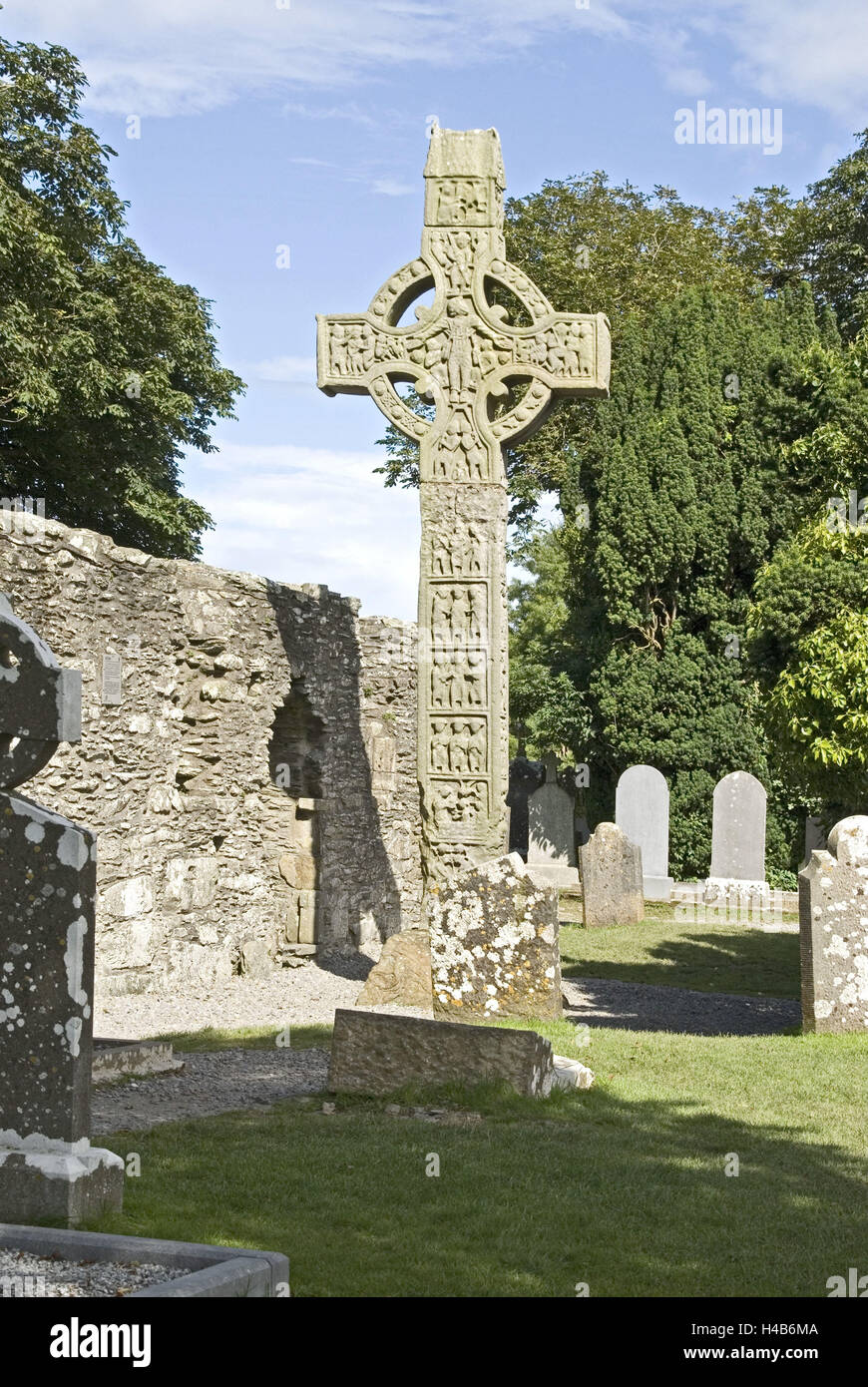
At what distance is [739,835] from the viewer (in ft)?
72.9

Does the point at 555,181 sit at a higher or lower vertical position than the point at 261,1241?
higher

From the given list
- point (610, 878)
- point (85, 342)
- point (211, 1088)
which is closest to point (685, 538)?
point (610, 878)

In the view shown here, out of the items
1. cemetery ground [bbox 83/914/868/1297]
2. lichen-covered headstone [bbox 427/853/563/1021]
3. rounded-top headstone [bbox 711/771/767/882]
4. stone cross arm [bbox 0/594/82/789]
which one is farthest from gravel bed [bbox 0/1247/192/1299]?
rounded-top headstone [bbox 711/771/767/882]

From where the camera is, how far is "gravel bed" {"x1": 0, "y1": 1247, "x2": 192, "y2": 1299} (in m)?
3.79

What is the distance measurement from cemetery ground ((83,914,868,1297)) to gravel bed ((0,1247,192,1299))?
61 cm

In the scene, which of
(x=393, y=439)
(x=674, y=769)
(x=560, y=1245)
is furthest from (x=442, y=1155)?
(x=393, y=439)

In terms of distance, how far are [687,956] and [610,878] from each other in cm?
280

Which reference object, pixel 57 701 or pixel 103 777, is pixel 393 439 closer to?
pixel 103 777

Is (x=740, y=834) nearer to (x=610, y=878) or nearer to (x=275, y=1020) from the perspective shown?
(x=610, y=878)

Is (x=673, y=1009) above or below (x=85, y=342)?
below

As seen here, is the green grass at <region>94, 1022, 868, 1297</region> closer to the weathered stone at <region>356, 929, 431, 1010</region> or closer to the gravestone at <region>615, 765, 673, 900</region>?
the weathered stone at <region>356, 929, 431, 1010</region>

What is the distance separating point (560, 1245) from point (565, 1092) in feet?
8.84

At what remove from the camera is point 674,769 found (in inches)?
1033
